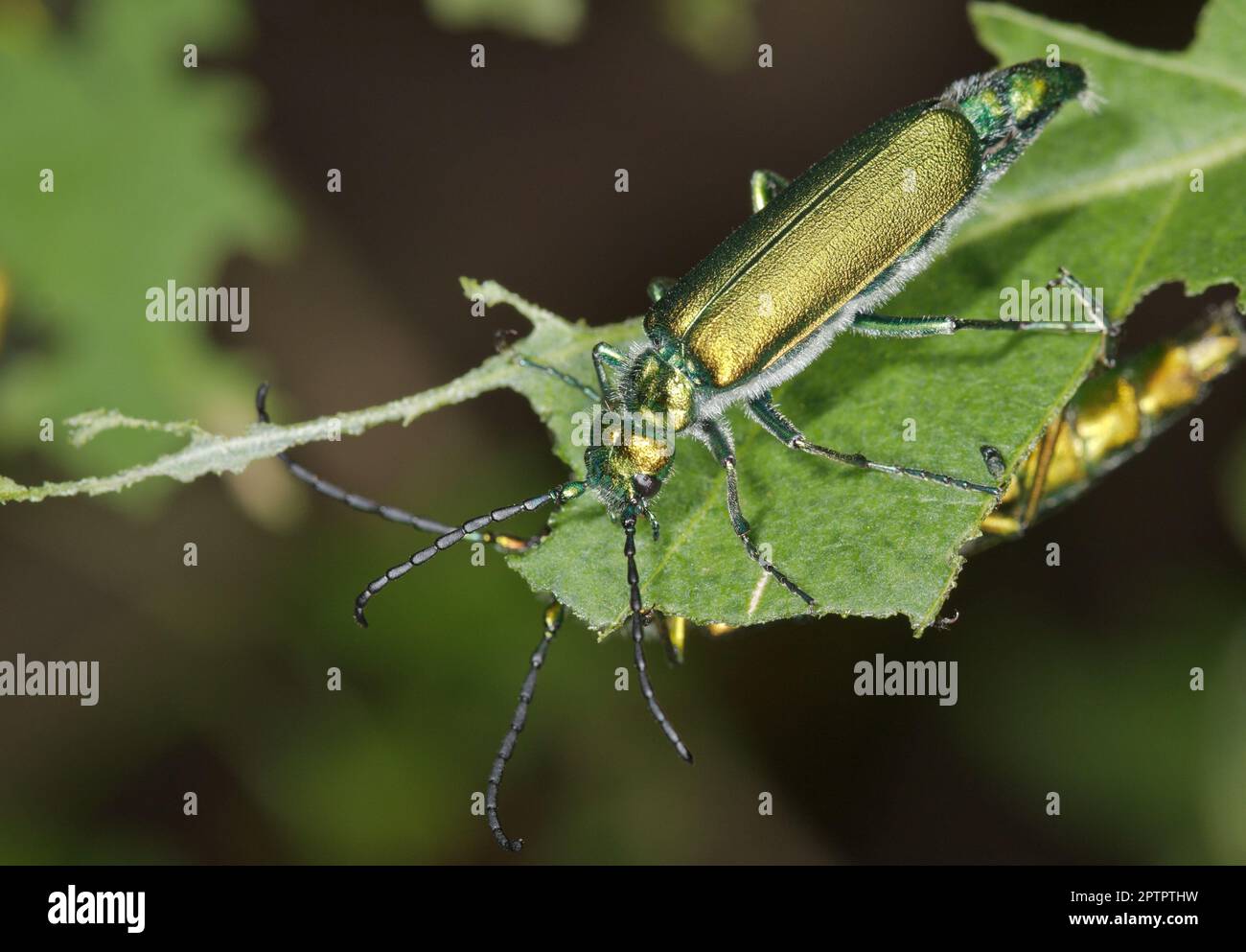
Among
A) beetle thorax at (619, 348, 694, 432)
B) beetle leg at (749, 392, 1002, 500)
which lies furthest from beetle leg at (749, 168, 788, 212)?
beetle leg at (749, 392, 1002, 500)

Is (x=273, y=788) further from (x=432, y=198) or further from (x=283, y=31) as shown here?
(x=283, y=31)

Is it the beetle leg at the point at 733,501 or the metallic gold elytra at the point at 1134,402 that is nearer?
the beetle leg at the point at 733,501

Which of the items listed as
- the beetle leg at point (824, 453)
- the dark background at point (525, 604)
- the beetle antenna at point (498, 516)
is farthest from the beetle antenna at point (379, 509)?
the dark background at point (525, 604)

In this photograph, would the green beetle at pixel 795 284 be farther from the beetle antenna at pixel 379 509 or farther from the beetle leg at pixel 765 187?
the beetle leg at pixel 765 187

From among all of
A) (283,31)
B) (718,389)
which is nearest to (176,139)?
(283,31)

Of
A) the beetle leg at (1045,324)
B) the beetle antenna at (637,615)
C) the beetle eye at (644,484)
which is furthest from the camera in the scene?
the beetle eye at (644,484)

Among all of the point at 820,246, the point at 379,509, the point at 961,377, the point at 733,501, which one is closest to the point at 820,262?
the point at 820,246
